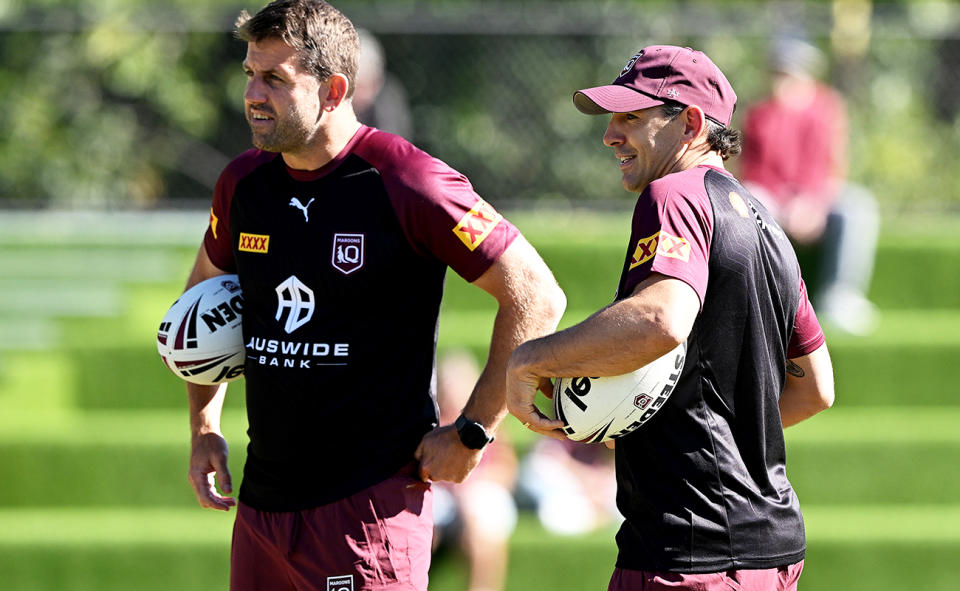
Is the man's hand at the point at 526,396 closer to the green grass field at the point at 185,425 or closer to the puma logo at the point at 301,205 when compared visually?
the puma logo at the point at 301,205

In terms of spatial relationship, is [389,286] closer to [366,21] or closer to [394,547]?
[394,547]

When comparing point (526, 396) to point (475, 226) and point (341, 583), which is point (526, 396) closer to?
point (475, 226)

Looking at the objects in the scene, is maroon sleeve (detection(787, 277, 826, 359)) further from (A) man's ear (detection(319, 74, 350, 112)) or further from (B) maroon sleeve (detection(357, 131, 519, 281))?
(A) man's ear (detection(319, 74, 350, 112))

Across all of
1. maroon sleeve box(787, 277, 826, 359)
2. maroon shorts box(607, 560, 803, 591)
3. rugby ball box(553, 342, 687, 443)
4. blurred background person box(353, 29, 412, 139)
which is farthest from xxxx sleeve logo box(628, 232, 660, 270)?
blurred background person box(353, 29, 412, 139)

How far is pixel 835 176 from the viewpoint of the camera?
7.51 m

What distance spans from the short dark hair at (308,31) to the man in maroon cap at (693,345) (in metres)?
0.72

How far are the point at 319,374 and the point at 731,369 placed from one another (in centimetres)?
105

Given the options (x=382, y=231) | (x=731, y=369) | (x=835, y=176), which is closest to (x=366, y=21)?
(x=835, y=176)

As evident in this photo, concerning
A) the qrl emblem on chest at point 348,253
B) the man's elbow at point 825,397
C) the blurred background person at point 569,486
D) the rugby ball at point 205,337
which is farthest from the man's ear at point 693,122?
the blurred background person at point 569,486

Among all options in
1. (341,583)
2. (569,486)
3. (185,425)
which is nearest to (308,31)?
(341,583)

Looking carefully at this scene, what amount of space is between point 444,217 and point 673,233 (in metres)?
0.73

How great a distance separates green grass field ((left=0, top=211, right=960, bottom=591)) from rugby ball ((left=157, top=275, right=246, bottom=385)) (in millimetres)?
2728

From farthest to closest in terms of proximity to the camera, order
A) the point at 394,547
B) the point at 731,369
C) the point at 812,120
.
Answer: the point at 812,120 < the point at 394,547 < the point at 731,369

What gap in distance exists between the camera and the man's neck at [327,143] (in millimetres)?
3203
